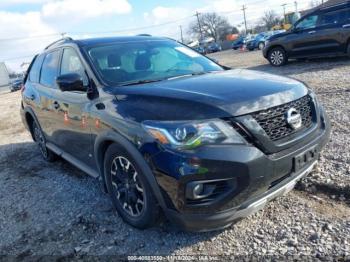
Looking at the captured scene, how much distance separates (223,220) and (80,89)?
6.58 feet

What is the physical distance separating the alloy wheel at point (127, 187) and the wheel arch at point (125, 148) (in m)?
0.17

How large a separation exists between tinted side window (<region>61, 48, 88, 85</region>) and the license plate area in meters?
2.17

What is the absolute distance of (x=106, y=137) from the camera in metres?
3.16

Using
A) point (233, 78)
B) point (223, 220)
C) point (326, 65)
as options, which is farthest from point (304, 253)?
point (326, 65)

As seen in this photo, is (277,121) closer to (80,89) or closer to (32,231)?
(80,89)

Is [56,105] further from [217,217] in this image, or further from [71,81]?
[217,217]

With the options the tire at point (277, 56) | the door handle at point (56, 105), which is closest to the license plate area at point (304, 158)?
the door handle at point (56, 105)

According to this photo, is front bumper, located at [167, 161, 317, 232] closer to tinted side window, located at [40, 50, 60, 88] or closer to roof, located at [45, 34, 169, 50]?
roof, located at [45, 34, 169, 50]

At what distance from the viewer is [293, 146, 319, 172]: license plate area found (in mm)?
2797

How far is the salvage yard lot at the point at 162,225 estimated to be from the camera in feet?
9.45

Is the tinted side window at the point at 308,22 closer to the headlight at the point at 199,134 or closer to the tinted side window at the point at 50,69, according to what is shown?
the tinted side window at the point at 50,69

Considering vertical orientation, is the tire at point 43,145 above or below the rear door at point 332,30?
below

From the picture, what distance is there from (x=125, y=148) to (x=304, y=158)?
1.47m

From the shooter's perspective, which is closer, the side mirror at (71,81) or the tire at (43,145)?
the side mirror at (71,81)
